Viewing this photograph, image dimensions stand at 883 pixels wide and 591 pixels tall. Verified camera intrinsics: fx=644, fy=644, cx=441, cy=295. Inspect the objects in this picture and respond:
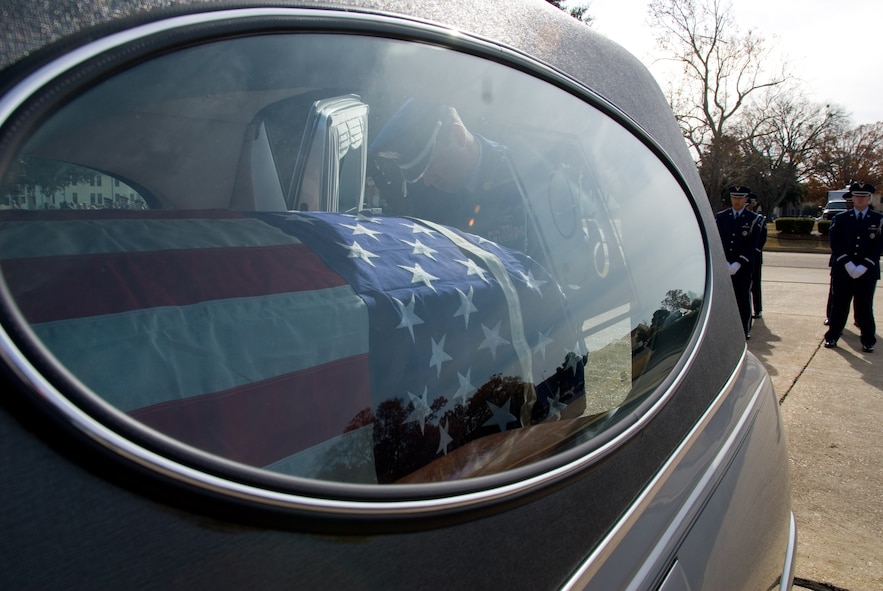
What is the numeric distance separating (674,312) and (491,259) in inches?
21.0

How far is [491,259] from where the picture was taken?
108cm

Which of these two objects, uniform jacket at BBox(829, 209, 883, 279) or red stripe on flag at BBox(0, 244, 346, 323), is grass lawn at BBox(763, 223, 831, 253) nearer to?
uniform jacket at BBox(829, 209, 883, 279)

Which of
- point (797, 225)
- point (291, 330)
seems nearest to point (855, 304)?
point (291, 330)

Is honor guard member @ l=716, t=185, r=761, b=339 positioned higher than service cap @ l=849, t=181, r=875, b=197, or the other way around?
service cap @ l=849, t=181, r=875, b=197

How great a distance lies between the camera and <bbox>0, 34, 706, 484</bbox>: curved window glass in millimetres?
613

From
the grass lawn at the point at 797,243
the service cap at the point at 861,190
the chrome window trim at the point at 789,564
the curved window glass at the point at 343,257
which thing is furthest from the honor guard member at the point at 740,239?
the grass lawn at the point at 797,243

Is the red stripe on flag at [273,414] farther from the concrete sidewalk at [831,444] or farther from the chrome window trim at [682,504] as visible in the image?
the concrete sidewalk at [831,444]

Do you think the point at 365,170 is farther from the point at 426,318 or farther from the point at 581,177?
the point at 581,177

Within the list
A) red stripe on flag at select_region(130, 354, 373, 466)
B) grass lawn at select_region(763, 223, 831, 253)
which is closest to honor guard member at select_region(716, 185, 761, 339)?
red stripe on flag at select_region(130, 354, 373, 466)

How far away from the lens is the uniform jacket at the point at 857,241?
7.10 meters

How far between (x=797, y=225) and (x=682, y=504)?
101 feet

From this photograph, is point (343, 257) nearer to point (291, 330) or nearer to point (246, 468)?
point (291, 330)

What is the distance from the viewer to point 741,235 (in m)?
8.17

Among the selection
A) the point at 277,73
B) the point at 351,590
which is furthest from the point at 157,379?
the point at 277,73
